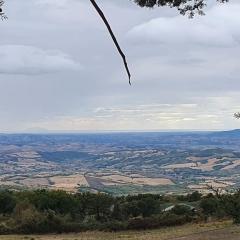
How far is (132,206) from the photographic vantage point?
53.6 metres

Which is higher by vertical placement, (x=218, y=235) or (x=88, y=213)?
(x=218, y=235)

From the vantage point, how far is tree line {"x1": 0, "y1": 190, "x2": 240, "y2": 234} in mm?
42881

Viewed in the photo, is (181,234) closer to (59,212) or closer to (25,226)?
(25,226)

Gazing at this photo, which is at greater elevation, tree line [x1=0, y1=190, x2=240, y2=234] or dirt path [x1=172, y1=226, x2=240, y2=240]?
dirt path [x1=172, y1=226, x2=240, y2=240]

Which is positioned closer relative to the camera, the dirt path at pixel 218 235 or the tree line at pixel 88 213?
the dirt path at pixel 218 235

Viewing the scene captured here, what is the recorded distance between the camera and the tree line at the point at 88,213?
4288 centimetres

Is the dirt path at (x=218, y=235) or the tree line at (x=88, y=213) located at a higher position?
the dirt path at (x=218, y=235)

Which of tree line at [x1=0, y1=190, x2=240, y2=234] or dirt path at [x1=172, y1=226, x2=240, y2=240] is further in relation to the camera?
tree line at [x1=0, y1=190, x2=240, y2=234]

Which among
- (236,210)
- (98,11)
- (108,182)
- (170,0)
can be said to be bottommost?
(108,182)

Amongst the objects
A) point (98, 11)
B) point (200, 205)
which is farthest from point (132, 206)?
point (98, 11)

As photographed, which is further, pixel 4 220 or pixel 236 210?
pixel 4 220

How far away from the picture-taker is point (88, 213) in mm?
55969

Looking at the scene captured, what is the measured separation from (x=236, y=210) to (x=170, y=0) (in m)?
24.4

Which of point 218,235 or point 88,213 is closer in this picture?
point 218,235
